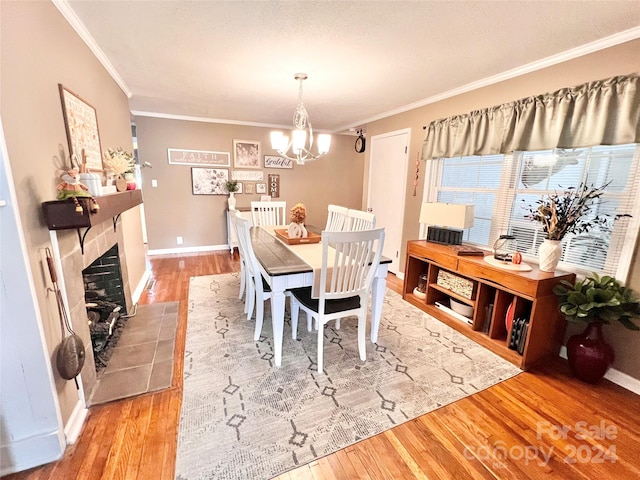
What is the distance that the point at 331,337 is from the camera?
2445mm

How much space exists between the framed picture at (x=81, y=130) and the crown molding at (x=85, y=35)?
44cm

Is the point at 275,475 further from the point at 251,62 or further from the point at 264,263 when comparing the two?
the point at 251,62

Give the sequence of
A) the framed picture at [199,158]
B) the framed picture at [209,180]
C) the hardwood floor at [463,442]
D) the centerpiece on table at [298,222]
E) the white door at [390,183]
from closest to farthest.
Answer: the hardwood floor at [463,442]
the centerpiece on table at [298,222]
the white door at [390,183]
the framed picture at [199,158]
the framed picture at [209,180]

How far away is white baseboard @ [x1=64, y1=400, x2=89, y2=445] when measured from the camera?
55.9 inches

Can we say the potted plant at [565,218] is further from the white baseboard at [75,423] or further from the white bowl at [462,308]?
the white baseboard at [75,423]

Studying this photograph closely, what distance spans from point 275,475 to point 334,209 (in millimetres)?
2479

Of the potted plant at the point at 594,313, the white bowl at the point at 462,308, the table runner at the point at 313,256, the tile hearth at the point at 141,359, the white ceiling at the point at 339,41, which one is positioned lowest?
the tile hearth at the point at 141,359

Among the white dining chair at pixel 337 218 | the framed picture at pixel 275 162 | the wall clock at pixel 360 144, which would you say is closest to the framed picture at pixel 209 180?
the framed picture at pixel 275 162

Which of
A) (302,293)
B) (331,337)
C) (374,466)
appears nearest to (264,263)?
(302,293)

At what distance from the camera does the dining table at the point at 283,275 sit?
1.90m

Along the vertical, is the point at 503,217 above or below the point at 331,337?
above

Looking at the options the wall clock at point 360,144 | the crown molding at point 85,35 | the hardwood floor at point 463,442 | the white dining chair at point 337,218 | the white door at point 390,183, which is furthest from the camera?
the wall clock at point 360,144

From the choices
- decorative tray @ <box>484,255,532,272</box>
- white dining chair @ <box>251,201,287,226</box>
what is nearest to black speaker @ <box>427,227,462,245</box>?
decorative tray @ <box>484,255,532,272</box>

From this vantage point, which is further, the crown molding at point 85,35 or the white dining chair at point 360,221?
the white dining chair at point 360,221
